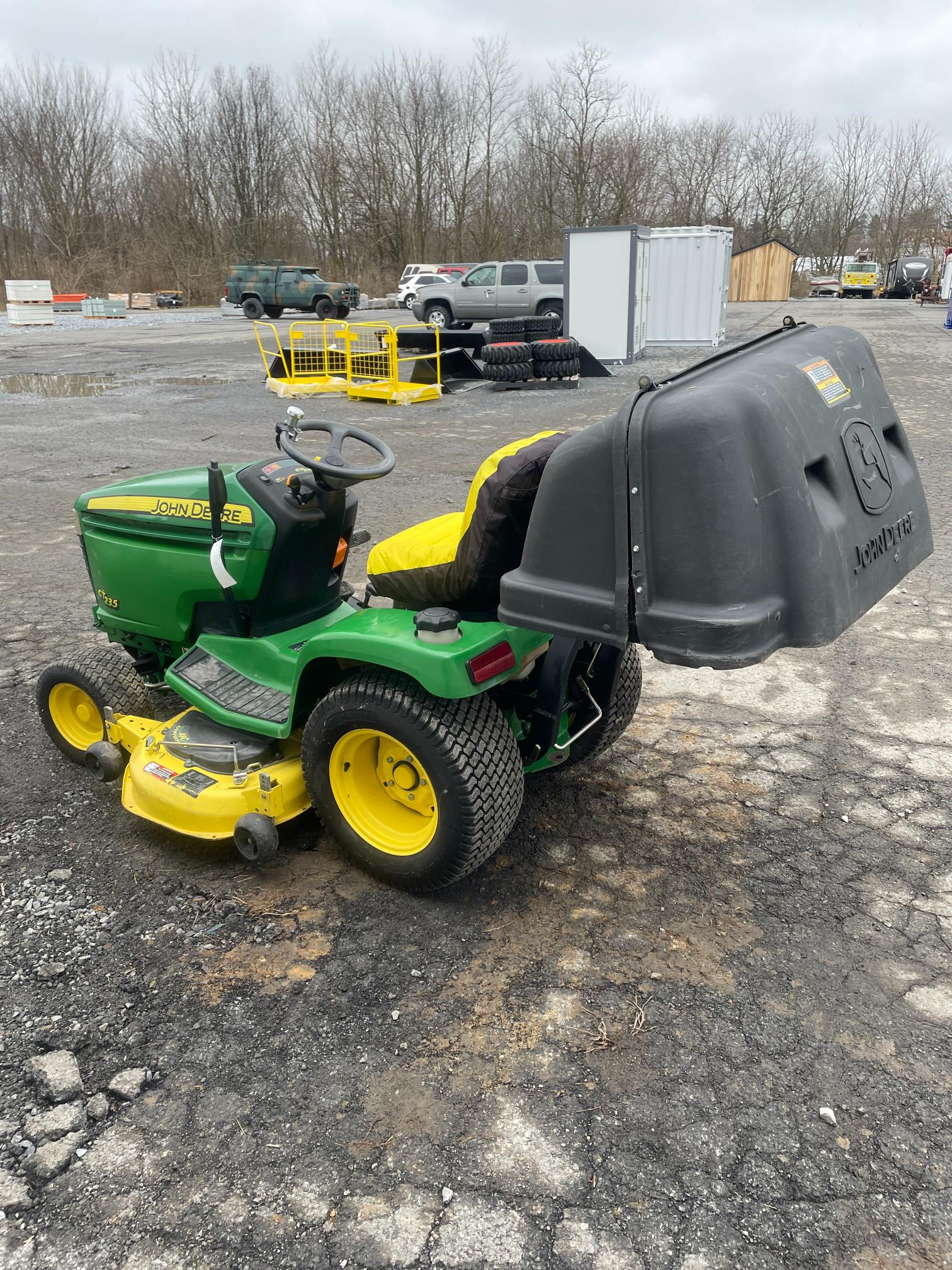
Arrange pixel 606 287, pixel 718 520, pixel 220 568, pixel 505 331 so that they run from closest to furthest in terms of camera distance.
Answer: pixel 718 520 → pixel 220 568 → pixel 505 331 → pixel 606 287

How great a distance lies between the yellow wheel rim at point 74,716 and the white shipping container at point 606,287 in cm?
1499

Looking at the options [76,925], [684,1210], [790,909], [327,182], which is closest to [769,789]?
[790,909]

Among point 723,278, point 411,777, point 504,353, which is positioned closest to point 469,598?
point 411,777

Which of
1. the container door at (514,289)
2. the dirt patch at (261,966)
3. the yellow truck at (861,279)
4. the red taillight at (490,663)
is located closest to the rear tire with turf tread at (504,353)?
the container door at (514,289)

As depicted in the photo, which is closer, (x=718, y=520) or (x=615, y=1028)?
(x=718, y=520)

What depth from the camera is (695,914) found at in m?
2.77

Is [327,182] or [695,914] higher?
[327,182]

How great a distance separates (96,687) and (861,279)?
48.5 meters

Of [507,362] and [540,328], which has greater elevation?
[540,328]

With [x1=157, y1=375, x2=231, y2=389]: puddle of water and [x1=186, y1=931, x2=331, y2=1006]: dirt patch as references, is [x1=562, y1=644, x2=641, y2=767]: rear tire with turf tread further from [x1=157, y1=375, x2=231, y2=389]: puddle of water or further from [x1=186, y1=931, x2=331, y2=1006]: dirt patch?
[x1=157, y1=375, x2=231, y2=389]: puddle of water

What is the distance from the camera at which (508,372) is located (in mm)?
14453

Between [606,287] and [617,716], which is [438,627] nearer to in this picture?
[617,716]

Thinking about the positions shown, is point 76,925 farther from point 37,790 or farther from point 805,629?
point 805,629

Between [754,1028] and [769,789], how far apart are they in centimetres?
129
